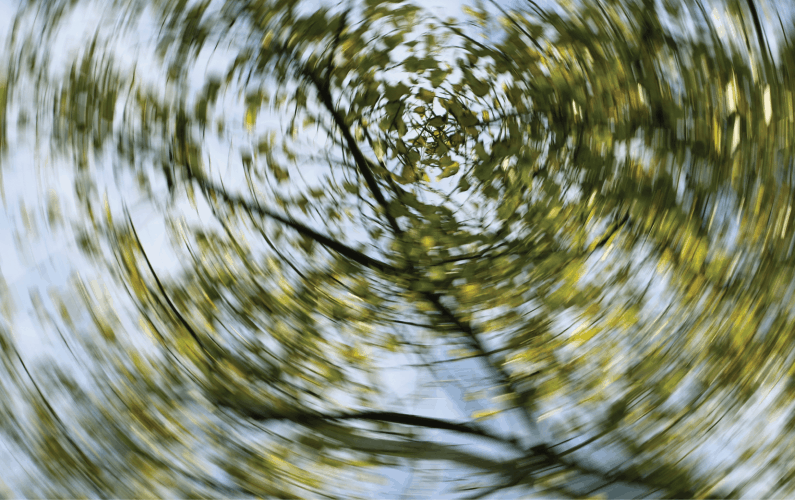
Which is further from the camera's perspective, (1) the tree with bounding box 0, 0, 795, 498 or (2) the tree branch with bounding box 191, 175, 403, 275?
(2) the tree branch with bounding box 191, 175, 403, 275

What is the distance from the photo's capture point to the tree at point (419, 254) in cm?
141

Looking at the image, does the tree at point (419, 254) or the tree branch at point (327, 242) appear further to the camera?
the tree branch at point (327, 242)

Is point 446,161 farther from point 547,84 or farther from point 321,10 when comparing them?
point 321,10

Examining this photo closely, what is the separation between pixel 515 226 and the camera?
179cm

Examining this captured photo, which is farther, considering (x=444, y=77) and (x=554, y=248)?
(x=444, y=77)

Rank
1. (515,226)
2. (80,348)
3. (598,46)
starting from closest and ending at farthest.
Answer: (80,348)
(598,46)
(515,226)

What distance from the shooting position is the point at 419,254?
72.2 inches

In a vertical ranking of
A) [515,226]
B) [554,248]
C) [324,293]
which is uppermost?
[515,226]

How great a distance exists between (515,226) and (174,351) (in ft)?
4.21

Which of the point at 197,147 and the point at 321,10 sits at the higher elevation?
the point at 321,10

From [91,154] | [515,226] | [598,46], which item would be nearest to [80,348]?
[91,154]

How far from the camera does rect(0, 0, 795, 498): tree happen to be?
1409mm

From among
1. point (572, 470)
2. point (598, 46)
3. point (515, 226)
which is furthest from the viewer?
point (515, 226)

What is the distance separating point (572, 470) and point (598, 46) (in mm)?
1398
